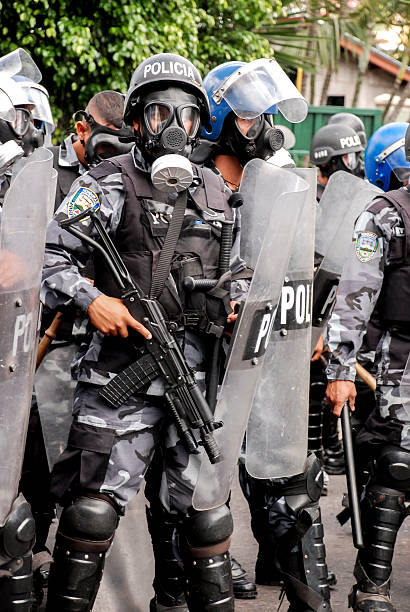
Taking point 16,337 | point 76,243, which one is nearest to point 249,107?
point 76,243

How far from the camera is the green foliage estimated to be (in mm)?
9234

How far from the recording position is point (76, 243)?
345cm

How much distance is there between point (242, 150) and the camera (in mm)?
4270

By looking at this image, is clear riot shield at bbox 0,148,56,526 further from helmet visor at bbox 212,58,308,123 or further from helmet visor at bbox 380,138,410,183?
helmet visor at bbox 380,138,410,183

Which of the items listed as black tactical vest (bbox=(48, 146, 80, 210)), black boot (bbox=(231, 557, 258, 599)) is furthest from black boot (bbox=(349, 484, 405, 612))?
black tactical vest (bbox=(48, 146, 80, 210))

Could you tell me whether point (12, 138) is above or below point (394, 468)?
above

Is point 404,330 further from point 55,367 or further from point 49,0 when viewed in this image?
point 49,0

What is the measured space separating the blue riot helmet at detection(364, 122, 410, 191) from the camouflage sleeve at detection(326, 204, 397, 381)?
133 cm

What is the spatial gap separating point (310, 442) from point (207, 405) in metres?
2.97

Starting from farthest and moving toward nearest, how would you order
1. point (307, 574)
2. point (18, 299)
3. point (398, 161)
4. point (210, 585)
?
point (398, 161) → point (307, 574) → point (210, 585) → point (18, 299)

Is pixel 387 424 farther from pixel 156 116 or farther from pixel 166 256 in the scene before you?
pixel 156 116

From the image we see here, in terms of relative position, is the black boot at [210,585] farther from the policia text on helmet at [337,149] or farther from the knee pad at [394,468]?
the policia text on helmet at [337,149]

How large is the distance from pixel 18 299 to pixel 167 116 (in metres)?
0.89

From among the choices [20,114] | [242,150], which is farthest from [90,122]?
[242,150]
